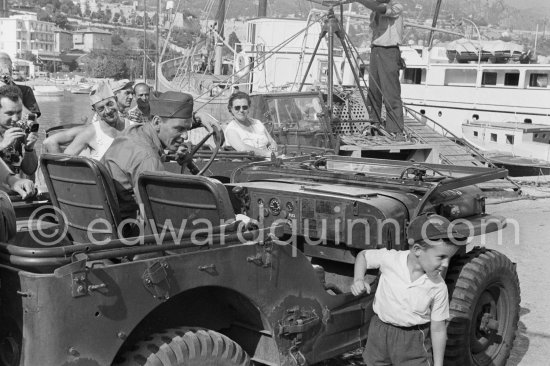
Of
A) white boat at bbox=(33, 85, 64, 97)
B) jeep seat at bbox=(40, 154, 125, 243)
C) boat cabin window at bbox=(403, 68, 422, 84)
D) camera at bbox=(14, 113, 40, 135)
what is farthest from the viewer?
white boat at bbox=(33, 85, 64, 97)

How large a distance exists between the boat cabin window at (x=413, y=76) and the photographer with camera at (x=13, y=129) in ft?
86.6

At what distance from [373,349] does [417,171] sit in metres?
1.53

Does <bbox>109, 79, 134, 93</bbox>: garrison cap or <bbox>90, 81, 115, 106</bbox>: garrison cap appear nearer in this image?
<bbox>90, 81, 115, 106</bbox>: garrison cap

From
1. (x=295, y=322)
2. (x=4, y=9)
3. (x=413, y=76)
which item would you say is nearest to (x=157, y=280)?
(x=295, y=322)

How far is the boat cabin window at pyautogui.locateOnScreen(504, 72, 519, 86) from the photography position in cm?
2711

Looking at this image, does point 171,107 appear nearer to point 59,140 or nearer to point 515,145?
point 59,140

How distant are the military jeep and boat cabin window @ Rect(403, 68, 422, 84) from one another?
25.2m

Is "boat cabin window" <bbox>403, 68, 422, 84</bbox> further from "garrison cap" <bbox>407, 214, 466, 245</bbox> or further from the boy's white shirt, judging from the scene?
the boy's white shirt

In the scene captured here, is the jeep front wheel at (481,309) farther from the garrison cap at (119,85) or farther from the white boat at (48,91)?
the white boat at (48,91)

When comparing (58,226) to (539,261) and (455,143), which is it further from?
(455,143)

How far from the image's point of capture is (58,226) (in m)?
4.60

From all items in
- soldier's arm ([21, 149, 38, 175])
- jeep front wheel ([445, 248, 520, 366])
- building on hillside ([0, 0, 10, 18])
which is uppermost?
building on hillside ([0, 0, 10, 18])

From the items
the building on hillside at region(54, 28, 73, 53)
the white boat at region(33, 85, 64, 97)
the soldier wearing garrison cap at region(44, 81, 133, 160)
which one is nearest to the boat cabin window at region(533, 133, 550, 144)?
the soldier wearing garrison cap at region(44, 81, 133, 160)

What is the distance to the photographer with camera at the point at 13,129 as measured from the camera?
16.0ft
